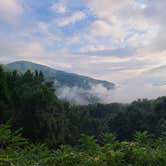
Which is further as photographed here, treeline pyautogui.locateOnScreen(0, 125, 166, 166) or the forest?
the forest

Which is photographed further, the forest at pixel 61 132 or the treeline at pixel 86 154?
the forest at pixel 61 132

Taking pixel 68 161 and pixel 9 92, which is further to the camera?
pixel 9 92

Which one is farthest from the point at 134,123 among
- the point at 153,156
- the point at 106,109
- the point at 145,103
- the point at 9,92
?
the point at 153,156

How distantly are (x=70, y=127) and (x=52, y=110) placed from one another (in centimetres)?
996

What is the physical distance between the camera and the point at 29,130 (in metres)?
30.3

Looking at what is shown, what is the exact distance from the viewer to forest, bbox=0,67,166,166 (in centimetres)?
333

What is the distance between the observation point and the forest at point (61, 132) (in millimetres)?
3334

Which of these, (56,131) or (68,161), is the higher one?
(68,161)

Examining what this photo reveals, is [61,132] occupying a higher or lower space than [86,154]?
lower

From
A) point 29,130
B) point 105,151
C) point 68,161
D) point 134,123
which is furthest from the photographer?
point 134,123

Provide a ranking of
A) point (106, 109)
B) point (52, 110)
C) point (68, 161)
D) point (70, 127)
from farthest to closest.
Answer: point (106, 109)
point (70, 127)
point (52, 110)
point (68, 161)

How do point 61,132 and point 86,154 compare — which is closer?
point 86,154

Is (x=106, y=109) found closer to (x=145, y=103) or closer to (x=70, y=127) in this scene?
(x=145, y=103)

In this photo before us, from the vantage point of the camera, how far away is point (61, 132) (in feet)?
111
